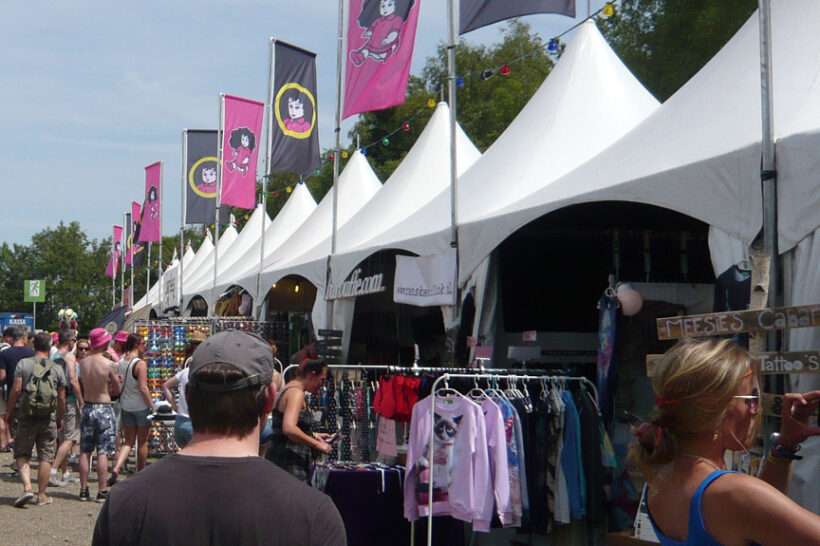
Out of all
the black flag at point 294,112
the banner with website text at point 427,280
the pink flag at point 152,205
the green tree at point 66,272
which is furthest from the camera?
the green tree at point 66,272

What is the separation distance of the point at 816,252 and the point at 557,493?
230 cm

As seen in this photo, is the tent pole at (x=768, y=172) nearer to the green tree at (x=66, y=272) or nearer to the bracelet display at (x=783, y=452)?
the bracelet display at (x=783, y=452)

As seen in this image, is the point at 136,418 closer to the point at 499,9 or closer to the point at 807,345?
the point at 499,9

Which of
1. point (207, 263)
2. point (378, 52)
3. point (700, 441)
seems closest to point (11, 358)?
point (378, 52)

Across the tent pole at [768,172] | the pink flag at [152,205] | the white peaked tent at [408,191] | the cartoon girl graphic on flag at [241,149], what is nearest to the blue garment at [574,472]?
the tent pole at [768,172]

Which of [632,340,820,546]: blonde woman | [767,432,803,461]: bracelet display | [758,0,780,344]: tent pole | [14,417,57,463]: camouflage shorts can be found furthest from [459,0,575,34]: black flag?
[632,340,820,546]: blonde woman

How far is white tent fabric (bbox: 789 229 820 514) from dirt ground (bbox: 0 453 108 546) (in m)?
5.41

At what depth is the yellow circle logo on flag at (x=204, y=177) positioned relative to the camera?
70.7 feet

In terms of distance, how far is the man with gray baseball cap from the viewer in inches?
78.9

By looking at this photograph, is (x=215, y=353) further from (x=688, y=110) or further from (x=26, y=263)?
(x=26, y=263)

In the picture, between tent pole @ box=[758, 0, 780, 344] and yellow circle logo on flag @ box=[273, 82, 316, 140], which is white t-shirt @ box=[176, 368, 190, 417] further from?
tent pole @ box=[758, 0, 780, 344]

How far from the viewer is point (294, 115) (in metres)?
14.2

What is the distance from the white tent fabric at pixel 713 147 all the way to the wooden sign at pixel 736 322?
1057 mm

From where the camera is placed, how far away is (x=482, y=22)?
8.55 metres
